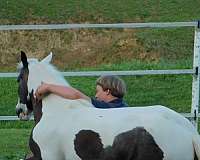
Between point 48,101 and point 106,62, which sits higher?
point 48,101

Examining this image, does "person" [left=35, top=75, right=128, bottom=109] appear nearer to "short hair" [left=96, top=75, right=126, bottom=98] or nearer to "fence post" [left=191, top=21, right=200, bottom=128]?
"short hair" [left=96, top=75, right=126, bottom=98]

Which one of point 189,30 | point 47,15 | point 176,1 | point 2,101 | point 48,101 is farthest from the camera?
point 176,1

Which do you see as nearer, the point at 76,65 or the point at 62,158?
the point at 62,158

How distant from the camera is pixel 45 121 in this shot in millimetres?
5820

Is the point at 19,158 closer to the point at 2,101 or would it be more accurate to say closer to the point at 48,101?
the point at 48,101

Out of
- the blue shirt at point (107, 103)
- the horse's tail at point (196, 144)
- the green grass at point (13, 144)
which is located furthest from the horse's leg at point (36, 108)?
the green grass at point (13, 144)

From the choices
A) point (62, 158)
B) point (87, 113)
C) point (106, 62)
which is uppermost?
point (87, 113)

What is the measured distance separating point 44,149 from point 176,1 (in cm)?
2536

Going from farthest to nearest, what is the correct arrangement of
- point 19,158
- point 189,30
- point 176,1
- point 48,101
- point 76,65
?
point 176,1 < point 189,30 < point 76,65 < point 19,158 < point 48,101

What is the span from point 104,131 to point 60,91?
0.71 m

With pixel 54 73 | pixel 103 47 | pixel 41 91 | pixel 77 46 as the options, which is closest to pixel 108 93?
pixel 54 73

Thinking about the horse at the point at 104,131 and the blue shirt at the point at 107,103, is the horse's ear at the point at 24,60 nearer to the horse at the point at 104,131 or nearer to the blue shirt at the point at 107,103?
the horse at the point at 104,131

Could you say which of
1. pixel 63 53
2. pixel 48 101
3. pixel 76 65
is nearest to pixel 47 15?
pixel 63 53

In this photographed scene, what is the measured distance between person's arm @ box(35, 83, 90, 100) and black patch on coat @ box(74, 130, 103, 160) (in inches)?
17.4
